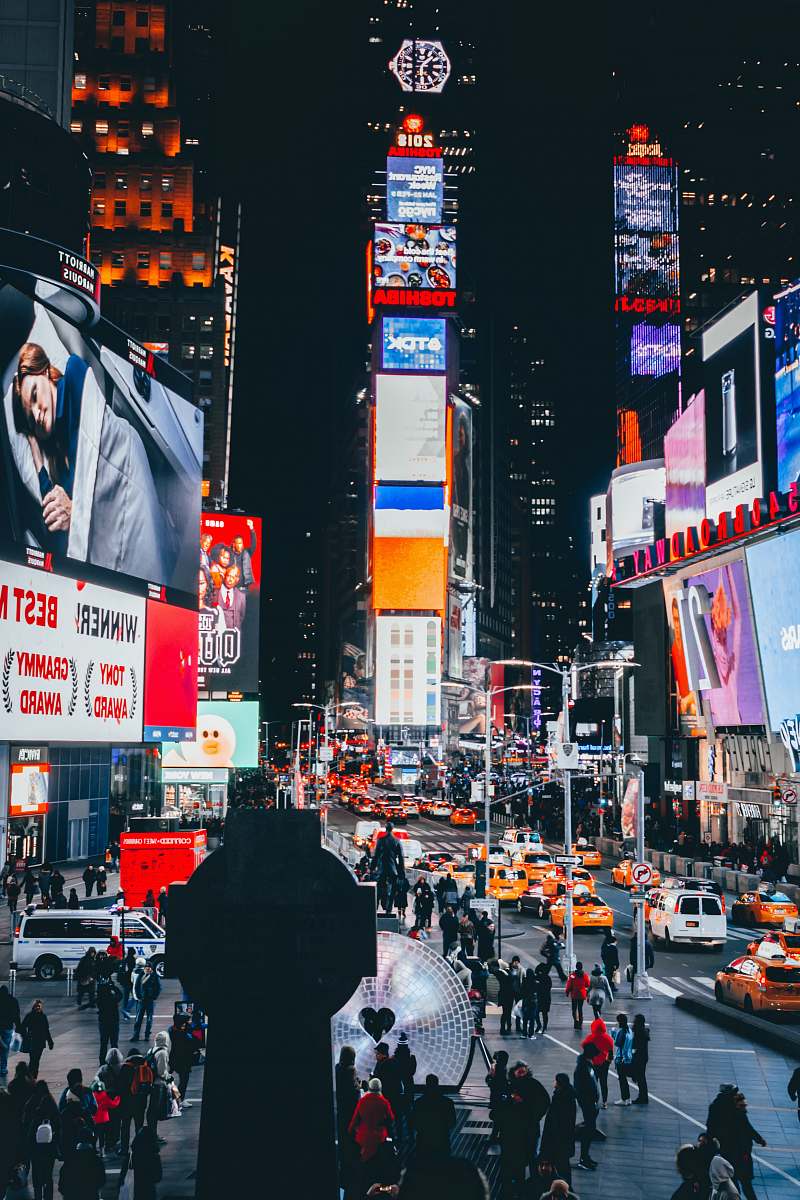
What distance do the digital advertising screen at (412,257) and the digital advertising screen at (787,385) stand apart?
109 m

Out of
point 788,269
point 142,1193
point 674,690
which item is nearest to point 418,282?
point 788,269

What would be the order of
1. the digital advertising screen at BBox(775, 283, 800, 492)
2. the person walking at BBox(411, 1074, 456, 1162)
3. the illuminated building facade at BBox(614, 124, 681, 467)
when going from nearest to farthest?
1. the person walking at BBox(411, 1074, 456, 1162)
2. the digital advertising screen at BBox(775, 283, 800, 492)
3. the illuminated building facade at BBox(614, 124, 681, 467)

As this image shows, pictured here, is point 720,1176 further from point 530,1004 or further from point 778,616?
point 778,616

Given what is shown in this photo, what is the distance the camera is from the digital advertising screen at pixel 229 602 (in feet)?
283

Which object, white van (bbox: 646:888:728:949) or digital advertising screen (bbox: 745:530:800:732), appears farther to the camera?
digital advertising screen (bbox: 745:530:800:732)

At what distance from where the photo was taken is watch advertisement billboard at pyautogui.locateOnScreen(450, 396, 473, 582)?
16950 centimetres

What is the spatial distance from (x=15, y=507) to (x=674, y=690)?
3937 centimetres

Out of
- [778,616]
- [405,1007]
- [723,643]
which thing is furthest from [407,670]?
[405,1007]

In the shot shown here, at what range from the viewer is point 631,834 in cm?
4772

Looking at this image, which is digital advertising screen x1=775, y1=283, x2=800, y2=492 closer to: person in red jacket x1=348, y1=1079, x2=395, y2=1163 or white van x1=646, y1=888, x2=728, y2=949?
white van x1=646, y1=888, x2=728, y2=949

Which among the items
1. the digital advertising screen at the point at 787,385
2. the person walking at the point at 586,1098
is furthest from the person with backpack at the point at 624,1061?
the digital advertising screen at the point at 787,385

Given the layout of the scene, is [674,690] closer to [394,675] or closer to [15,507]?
[15,507]

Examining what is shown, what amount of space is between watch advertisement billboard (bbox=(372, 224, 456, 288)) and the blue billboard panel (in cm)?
701

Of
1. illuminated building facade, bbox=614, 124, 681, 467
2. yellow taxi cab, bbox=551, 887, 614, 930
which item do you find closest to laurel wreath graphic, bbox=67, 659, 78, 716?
yellow taxi cab, bbox=551, 887, 614, 930
